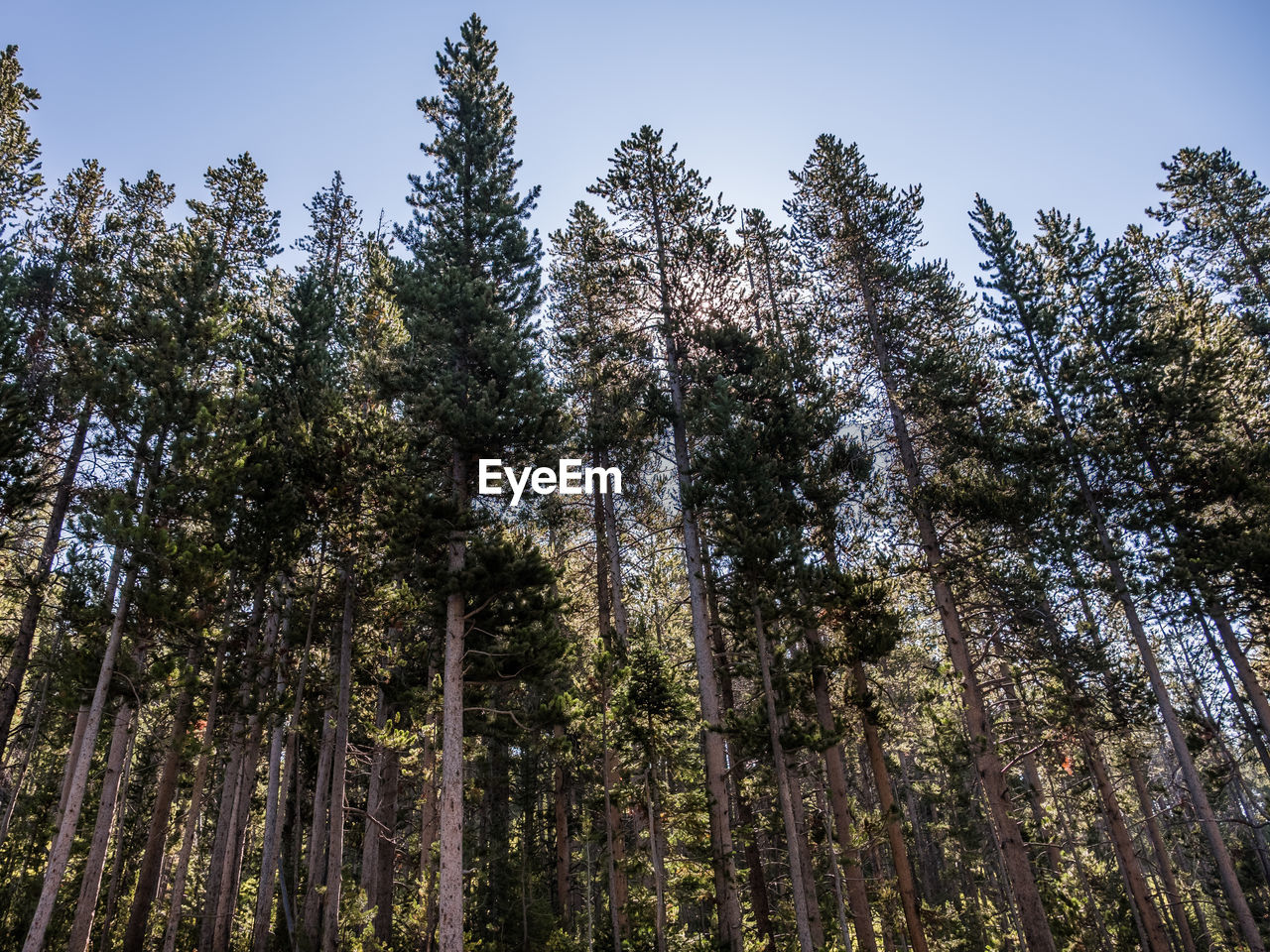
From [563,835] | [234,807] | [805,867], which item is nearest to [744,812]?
[805,867]

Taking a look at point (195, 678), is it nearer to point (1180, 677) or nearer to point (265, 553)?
point (265, 553)

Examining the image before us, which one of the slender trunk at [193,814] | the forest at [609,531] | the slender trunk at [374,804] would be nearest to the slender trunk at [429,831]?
the forest at [609,531]

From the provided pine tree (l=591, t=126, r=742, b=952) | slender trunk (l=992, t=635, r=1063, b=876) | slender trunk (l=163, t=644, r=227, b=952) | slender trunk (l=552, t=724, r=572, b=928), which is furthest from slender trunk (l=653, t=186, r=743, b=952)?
slender trunk (l=163, t=644, r=227, b=952)

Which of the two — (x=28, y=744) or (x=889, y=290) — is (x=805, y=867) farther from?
(x=28, y=744)

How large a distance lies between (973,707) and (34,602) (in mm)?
21100

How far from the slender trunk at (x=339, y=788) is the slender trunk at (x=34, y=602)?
20.2ft

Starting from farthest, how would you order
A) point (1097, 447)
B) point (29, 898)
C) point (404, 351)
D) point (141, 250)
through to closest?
point (141, 250) < point (29, 898) < point (1097, 447) < point (404, 351)

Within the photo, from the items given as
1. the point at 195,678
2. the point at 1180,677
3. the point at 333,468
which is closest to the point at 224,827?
the point at 195,678

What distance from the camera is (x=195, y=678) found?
1182cm

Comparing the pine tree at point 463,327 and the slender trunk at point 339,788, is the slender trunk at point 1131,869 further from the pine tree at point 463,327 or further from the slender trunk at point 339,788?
the slender trunk at point 339,788

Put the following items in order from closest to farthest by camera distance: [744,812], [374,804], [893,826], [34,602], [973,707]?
[893,826]
[973,707]
[34,602]
[374,804]
[744,812]

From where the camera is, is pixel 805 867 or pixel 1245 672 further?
pixel 805 867

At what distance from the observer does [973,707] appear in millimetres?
13789

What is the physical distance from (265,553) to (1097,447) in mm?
20530
